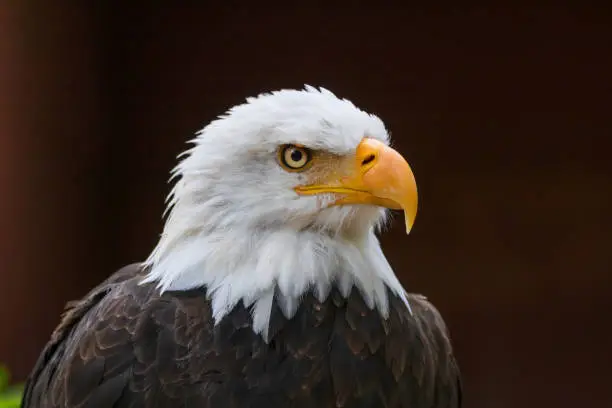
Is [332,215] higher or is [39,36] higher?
[39,36]

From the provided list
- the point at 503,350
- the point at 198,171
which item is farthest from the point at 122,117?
the point at 198,171

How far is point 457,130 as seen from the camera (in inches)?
177

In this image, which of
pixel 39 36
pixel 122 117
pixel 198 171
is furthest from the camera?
pixel 122 117

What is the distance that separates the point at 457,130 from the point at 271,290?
10.1ft

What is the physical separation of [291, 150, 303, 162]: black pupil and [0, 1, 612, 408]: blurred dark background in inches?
116

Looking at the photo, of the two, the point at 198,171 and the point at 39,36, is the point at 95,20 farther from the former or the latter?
the point at 198,171

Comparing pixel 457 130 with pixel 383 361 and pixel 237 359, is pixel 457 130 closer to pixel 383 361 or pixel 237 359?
pixel 383 361

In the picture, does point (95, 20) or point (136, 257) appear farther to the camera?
point (136, 257)

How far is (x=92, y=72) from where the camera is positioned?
15.1ft

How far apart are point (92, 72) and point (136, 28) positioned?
0.41m

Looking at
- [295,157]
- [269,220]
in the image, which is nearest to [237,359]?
[269,220]

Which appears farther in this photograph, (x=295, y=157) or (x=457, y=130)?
(x=457, y=130)

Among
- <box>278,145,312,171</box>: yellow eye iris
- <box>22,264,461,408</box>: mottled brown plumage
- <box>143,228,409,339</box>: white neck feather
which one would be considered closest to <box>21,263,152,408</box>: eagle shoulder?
<box>22,264,461,408</box>: mottled brown plumage

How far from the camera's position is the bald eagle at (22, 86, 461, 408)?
1.57m
